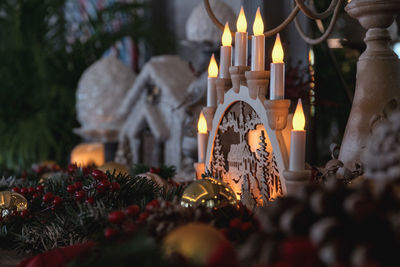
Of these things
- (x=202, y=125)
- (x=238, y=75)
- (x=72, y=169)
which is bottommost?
(x=72, y=169)

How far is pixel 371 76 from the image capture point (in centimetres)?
70

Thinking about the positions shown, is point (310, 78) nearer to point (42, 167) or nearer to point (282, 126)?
point (282, 126)

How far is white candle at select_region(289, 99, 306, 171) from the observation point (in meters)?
0.58

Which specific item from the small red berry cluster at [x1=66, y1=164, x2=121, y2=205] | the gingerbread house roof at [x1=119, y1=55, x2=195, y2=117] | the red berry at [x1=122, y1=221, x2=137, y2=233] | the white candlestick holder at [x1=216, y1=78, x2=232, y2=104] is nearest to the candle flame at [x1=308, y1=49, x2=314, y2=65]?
the white candlestick holder at [x1=216, y1=78, x2=232, y2=104]

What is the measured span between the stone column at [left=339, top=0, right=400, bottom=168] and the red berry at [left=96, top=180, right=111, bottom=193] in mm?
375

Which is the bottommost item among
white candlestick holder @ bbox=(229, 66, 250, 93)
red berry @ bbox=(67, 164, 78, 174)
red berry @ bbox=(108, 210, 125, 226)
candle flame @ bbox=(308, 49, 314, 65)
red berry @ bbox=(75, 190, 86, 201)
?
red berry @ bbox=(67, 164, 78, 174)

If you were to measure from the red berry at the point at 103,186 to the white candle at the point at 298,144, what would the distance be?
285mm

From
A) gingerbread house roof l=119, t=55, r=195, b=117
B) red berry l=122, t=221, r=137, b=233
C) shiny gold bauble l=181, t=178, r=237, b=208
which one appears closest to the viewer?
red berry l=122, t=221, r=137, b=233

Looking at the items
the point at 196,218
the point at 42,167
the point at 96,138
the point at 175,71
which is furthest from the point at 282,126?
the point at 96,138

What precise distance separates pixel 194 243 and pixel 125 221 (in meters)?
0.15

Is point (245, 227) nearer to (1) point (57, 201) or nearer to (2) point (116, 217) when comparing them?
(2) point (116, 217)

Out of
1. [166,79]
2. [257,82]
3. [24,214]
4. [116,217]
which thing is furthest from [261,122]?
[166,79]

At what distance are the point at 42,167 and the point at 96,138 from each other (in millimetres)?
552

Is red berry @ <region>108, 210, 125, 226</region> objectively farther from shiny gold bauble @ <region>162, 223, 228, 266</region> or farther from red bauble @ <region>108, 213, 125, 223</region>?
shiny gold bauble @ <region>162, 223, 228, 266</region>
